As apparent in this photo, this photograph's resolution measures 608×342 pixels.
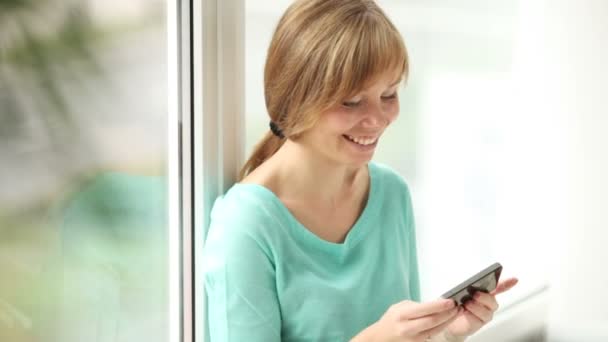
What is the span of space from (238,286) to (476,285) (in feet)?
1.23

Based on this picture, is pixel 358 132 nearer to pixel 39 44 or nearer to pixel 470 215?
pixel 39 44

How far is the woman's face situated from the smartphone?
25cm

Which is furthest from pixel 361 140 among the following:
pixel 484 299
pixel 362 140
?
pixel 484 299

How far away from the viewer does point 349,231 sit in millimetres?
1491

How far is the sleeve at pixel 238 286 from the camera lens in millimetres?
1316

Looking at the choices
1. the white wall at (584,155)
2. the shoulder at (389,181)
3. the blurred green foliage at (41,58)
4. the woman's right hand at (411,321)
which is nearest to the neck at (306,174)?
the shoulder at (389,181)

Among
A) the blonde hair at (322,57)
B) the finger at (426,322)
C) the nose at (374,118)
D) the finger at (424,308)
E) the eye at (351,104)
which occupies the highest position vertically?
the blonde hair at (322,57)

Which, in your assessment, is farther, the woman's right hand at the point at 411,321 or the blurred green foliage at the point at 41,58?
the woman's right hand at the point at 411,321

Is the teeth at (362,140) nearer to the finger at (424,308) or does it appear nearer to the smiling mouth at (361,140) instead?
the smiling mouth at (361,140)

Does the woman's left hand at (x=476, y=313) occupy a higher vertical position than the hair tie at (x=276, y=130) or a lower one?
Result: lower

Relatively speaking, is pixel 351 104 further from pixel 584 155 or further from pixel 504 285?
pixel 584 155

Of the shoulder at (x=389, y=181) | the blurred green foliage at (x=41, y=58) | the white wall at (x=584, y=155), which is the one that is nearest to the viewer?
the blurred green foliage at (x=41, y=58)

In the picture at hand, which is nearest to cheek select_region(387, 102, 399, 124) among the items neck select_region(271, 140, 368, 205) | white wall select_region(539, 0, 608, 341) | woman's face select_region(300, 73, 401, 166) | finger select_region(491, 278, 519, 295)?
woman's face select_region(300, 73, 401, 166)

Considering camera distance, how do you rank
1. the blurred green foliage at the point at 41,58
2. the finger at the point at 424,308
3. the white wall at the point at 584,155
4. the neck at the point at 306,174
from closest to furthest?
the blurred green foliage at the point at 41,58, the finger at the point at 424,308, the neck at the point at 306,174, the white wall at the point at 584,155
